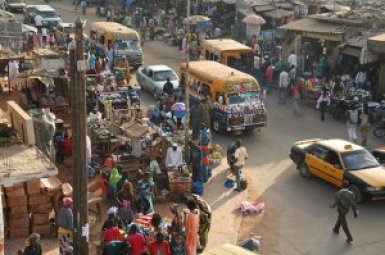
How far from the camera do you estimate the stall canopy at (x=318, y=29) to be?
28.9m

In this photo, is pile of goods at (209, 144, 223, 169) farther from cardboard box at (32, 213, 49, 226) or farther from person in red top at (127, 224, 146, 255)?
person in red top at (127, 224, 146, 255)

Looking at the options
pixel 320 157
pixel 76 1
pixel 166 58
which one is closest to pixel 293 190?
pixel 320 157

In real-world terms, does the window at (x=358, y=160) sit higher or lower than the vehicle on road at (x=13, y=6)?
lower

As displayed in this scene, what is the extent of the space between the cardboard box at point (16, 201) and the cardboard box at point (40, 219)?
0.39 meters

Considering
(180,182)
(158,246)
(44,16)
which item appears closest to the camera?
(158,246)

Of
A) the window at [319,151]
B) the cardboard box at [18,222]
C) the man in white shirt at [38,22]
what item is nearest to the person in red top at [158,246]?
the cardboard box at [18,222]

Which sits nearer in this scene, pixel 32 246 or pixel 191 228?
pixel 32 246

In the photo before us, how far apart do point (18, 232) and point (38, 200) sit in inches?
32.8

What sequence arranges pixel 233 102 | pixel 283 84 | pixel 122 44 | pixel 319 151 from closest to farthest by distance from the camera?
pixel 319 151 < pixel 233 102 < pixel 283 84 < pixel 122 44

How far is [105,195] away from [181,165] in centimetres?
230

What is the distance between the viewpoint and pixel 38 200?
1479 cm

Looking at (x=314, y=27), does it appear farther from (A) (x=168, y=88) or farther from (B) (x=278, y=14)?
(A) (x=168, y=88)

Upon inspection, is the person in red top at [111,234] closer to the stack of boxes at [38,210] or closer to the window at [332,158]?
the stack of boxes at [38,210]

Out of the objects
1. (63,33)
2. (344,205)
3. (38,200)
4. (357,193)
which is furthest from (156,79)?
(344,205)
